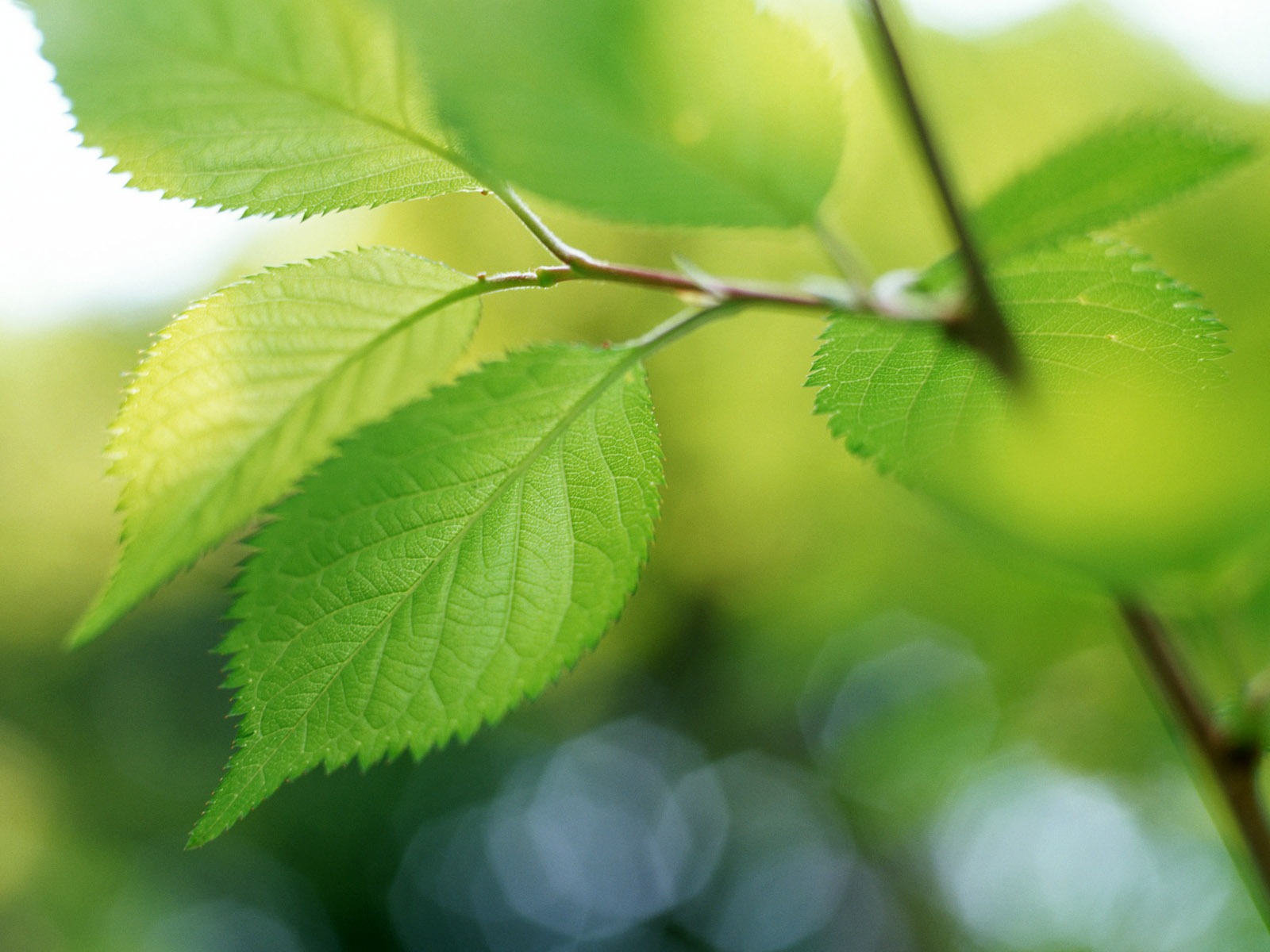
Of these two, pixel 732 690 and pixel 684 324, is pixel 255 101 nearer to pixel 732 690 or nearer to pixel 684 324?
pixel 684 324

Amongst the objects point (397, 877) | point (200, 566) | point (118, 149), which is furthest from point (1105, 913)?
point (397, 877)

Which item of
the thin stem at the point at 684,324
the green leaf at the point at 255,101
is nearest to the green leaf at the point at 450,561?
the thin stem at the point at 684,324

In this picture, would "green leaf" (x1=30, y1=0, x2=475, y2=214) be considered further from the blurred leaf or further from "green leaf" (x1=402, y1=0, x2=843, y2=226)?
the blurred leaf

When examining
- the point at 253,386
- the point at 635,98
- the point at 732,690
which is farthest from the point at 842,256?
the point at 732,690

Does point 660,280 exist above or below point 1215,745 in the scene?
above

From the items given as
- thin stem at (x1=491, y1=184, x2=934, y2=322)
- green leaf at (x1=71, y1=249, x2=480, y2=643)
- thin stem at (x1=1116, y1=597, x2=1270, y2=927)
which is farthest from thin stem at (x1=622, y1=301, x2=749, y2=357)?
thin stem at (x1=1116, y1=597, x2=1270, y2=927)
